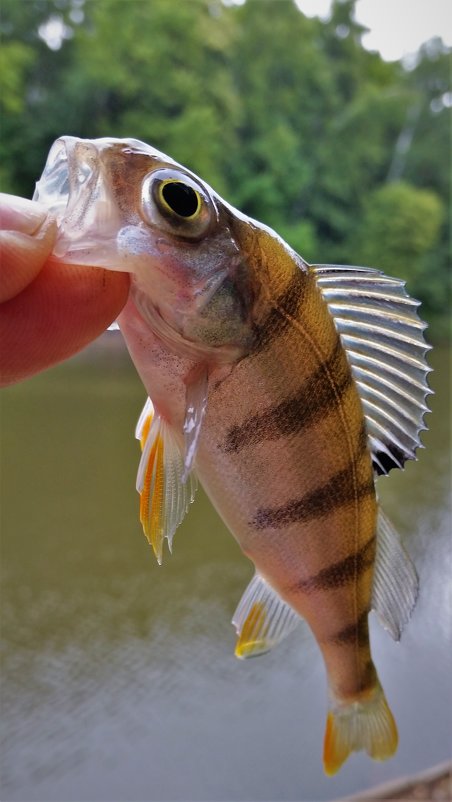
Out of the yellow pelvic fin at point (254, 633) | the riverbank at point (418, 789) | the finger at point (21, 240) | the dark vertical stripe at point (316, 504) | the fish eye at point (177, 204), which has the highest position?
the fish eye at point (177, 204)

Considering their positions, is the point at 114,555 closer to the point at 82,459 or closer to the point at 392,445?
the point at 82,459

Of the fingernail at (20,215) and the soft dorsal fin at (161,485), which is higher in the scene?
the fingernail at (20,215)

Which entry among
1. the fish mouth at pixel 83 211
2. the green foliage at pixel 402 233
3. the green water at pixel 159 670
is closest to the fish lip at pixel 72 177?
the fish mouth at pixel 83 211

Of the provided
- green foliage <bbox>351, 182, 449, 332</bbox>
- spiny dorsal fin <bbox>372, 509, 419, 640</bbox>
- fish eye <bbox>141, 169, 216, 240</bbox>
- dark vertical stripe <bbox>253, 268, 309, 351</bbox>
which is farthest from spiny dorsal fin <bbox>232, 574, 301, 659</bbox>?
green foliage <bbox>351, 182, 449, 332</bbox>

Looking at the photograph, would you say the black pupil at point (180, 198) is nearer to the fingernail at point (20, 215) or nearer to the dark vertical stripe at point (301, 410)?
the fingernail at point (20, 215)

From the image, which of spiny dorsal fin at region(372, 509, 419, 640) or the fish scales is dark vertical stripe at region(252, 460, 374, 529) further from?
spiny dorsal fin at region(372, 509, 419, 640)

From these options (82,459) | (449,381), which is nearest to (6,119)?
(82,459)

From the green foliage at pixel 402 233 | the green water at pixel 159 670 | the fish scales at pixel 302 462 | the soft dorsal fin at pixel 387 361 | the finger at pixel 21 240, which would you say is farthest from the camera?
the green foliage at pixel 402 233

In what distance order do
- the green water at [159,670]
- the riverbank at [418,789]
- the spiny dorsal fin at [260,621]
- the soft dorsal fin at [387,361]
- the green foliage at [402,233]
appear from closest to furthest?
the soft dorsal fin at [387,361]
the spiny dorsal fin at [260,621]
the riverbank at [418,789]
the green water at [159,670]
the green foliage at [402,233]

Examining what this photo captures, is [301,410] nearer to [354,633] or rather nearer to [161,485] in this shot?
[161,485]
